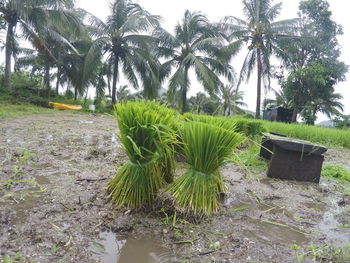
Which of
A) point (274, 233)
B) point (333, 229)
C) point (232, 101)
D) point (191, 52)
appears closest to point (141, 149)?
point (274, 233)

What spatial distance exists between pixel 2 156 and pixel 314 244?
10.4 feet

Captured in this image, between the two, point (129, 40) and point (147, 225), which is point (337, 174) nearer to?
point (147, 225)

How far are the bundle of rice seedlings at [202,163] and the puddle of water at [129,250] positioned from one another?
0.34 metres

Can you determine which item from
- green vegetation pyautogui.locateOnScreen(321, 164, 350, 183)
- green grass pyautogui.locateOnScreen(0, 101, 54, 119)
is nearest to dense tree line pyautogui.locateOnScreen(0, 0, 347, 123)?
green grass pyautogui.locateOnScreen(0, 101, 54, 119)

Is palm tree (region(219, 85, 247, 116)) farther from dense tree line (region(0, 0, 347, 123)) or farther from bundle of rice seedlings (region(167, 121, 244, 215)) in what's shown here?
bundle of rice seedlings (region(167, 121, 244, 215))

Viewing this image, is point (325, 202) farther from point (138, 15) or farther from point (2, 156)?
point (138, 15)

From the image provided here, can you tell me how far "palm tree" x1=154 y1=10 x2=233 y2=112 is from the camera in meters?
15.1

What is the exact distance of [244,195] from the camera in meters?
2.21

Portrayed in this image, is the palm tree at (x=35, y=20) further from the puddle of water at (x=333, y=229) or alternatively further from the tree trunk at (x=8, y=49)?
the puddle of water at (x=333, y=229)

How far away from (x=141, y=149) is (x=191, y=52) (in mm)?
15247

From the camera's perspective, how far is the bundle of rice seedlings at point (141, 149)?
5.25 ft

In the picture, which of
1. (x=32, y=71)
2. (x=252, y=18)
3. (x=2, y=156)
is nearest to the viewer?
(x=2, y=156)

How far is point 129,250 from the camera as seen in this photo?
1.28 metres

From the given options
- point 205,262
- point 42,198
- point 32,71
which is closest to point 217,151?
point 205,262
